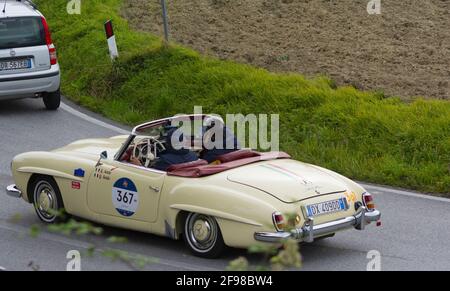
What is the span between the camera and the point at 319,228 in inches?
371

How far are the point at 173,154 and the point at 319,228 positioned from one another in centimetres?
187

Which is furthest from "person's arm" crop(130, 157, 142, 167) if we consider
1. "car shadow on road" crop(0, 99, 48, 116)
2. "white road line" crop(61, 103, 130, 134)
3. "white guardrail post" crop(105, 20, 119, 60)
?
"white guardrail post" crop(105, 20, 119, 60)

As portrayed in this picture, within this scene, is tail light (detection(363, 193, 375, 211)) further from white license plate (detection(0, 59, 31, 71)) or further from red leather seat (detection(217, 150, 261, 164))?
white license plate (detection(0, 59, 31, 71))

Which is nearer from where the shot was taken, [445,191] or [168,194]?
[168,194]

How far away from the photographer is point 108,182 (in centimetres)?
1063

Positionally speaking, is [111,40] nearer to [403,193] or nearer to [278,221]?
[403,193]

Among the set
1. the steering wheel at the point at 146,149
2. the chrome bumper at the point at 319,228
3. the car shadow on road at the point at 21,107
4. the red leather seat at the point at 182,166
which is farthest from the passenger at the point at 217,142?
the car shadow on road at the point at 21,107

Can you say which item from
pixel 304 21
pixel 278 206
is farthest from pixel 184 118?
pixel 304 21

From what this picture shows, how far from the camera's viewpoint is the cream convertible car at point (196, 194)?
9.41 meters

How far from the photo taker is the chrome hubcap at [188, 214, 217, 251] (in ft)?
31.8

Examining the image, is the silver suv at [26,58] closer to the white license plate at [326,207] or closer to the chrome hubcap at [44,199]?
the chrome hubcap at [44,199]

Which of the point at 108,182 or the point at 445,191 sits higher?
the point at 108,182

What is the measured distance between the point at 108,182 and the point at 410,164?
433 centimetres
